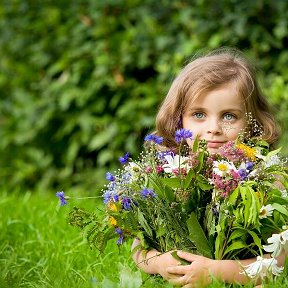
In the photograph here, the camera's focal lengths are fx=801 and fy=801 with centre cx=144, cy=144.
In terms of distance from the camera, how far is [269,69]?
5090mm

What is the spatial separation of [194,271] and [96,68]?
300 cm

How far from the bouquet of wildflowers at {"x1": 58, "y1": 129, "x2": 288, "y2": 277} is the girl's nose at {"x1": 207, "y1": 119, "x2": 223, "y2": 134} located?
0.12 m

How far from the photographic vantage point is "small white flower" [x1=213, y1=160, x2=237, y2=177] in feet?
9.12

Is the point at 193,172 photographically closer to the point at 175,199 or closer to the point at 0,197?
the point at 175,199

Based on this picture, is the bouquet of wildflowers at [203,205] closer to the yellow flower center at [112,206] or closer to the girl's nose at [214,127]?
the yellow flower center at [112,206]

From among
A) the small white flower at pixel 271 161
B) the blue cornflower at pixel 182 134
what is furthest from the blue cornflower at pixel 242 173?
the blue cornflower at pixel 182 134

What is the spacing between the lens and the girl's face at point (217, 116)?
10.1 feet

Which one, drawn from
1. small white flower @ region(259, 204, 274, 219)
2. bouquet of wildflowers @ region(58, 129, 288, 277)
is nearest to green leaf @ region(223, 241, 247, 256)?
bouquet of wildflowers @ region(58, 129, 288, 277)

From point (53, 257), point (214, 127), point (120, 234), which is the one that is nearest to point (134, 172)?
point (120, 234)

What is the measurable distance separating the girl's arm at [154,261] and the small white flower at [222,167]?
36 centimetres

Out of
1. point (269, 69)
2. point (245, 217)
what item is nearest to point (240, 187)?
point (245, 217)

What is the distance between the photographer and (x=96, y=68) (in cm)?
558

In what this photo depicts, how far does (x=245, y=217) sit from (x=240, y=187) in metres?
0.11

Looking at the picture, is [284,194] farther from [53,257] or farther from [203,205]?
[53,257]
